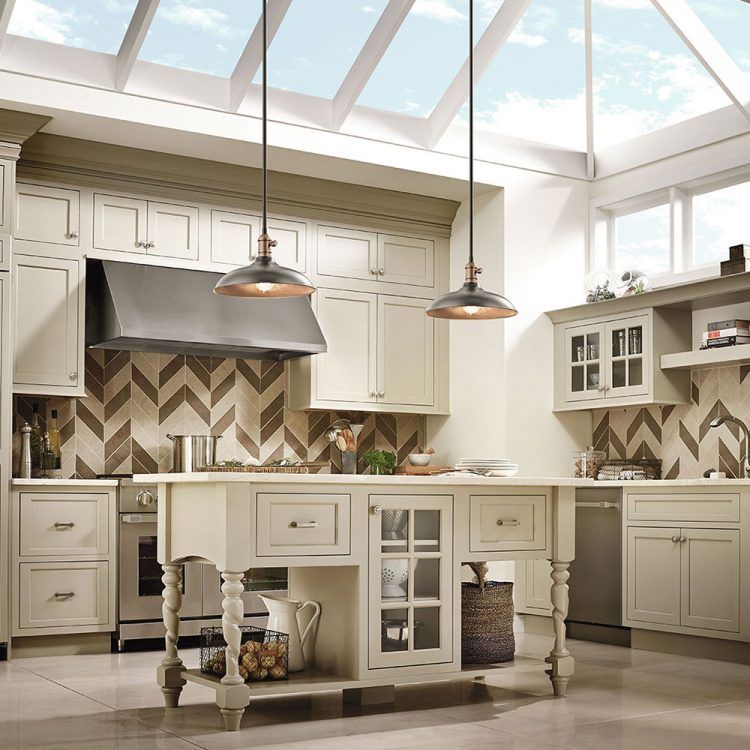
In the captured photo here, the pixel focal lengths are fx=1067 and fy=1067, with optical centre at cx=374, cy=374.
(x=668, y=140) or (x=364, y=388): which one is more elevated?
(x=668, y=140)

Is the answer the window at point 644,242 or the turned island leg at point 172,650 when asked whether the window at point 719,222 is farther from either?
the turned island leg at point 172,650

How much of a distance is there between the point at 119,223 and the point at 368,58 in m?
1.74

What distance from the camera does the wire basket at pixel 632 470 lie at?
640cm

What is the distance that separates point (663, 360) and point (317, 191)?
240 centimetres

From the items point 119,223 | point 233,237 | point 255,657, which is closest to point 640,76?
point 233,237

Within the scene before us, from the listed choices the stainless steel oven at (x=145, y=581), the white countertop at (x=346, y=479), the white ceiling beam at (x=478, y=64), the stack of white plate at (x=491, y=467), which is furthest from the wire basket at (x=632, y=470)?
the stainless steel oven at (x=145, y=581)

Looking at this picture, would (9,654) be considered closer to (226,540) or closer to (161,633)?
(161,633)

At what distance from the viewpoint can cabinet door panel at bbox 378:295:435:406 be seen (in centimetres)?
702

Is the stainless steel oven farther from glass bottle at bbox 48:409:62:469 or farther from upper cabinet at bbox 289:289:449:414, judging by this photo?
upper cabinet at bbox 289:289:449:414

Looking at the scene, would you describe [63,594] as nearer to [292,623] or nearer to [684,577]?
[292,623]

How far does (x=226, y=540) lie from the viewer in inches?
144

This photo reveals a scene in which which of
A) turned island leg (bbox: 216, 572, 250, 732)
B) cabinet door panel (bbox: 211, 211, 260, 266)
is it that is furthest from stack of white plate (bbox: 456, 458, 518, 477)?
cabinet door panel (bbox: 211, 211, 260, 266)

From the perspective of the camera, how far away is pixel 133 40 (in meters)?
5.58

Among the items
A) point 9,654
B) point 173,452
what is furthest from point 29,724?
point 173,452
